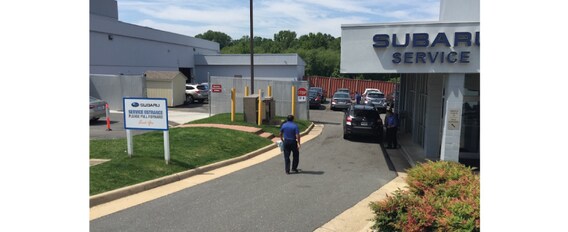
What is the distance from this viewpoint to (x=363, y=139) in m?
18.3

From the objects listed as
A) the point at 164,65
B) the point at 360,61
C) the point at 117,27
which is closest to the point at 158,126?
the point at 360,61

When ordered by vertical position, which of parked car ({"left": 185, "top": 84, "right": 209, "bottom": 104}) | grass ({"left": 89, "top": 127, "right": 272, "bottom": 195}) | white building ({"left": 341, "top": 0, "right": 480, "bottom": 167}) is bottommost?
grass ({"left": 89, "top": 127, "right": 272, "bottom": 195})

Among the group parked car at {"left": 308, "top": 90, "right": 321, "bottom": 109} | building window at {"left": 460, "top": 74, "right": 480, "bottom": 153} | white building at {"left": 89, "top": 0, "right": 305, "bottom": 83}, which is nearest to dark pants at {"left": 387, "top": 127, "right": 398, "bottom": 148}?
building window at {"left": 460, "top": 74, "right": 480, "bottom": 153}

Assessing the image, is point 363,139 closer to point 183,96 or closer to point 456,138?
point 456,138

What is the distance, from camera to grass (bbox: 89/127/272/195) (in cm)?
932

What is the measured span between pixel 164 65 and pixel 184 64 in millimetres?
4294

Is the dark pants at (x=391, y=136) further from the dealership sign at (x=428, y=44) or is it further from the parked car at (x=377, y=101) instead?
the parked car at (x=377, y=101)

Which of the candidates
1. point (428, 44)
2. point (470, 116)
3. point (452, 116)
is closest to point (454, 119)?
point (452, 116)

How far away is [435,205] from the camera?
218 inches

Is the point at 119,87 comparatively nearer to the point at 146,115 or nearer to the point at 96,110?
the point at 96,110

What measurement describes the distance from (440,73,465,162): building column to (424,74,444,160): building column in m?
1.58

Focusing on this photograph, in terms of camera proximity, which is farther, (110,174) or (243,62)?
(243,62)

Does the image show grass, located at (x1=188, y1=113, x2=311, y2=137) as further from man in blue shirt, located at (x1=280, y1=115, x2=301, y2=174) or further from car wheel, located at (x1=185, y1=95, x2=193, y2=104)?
car wheel, located at (x1=185, y1=95, x2=193, y2=104)

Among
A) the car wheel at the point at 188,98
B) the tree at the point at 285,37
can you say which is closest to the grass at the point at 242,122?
the car wheel at the point at 188,98
